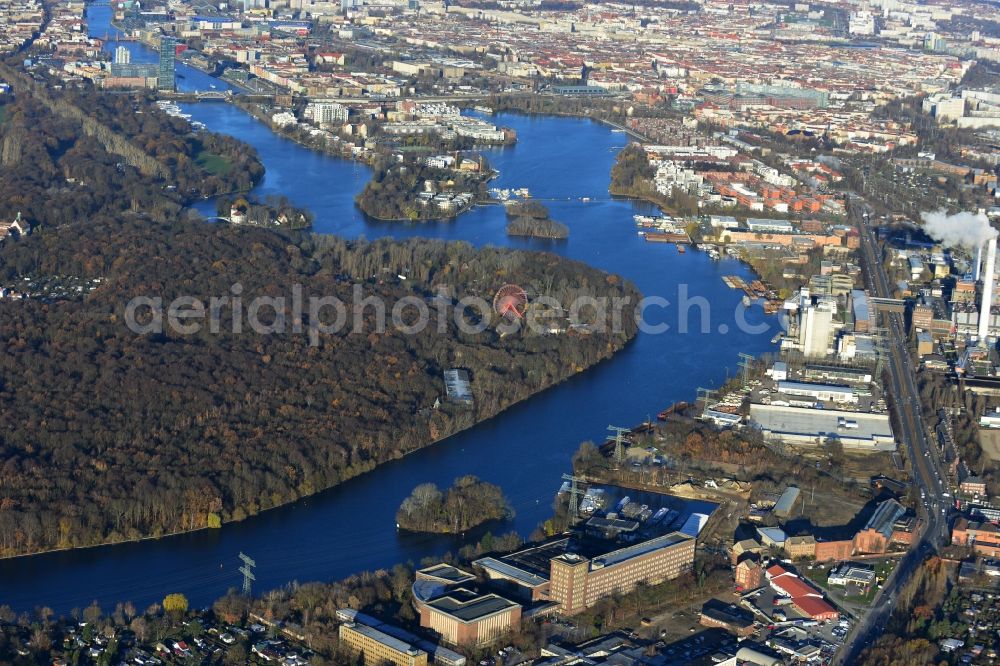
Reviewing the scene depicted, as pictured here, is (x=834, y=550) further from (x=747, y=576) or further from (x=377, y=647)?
(x=377, y=647)

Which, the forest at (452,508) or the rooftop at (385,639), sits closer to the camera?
the rooftop at (385,639)

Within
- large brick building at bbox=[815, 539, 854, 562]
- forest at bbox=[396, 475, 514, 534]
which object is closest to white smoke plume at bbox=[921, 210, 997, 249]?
large brick building at bbox=[815, 539, 854, 562]

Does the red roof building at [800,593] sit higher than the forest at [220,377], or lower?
higher

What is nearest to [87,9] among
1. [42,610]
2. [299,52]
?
[299,52]

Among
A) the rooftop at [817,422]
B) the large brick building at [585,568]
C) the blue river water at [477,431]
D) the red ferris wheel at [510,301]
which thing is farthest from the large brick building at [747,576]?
the red ferris wheel at [510,301]

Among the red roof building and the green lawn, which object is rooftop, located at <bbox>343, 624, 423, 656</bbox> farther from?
the green lawn

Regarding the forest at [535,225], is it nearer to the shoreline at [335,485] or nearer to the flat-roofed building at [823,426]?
the shoreline at [335,485]
